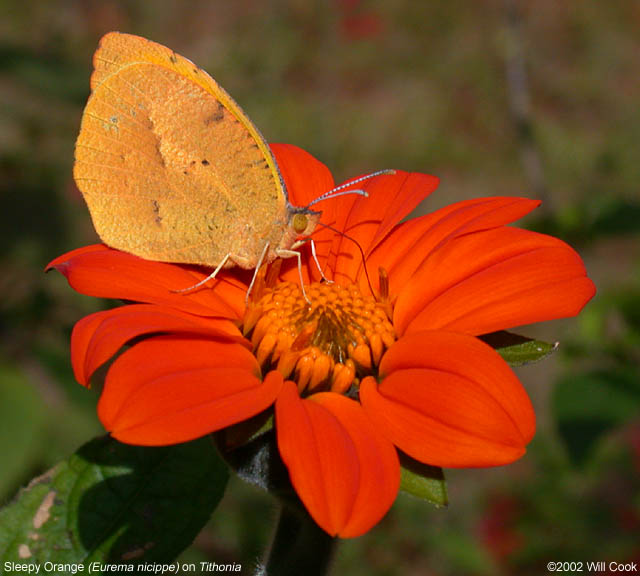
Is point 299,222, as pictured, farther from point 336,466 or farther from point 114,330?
point 336,466

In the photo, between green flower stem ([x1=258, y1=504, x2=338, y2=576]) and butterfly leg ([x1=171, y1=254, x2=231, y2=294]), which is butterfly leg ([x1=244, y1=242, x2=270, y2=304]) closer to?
butterfly leg ([x1=171, y1=254, x2=231, y2=294])

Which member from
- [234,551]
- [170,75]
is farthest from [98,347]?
[234,551]

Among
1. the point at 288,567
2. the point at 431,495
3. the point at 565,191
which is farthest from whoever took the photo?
the point at 565,191

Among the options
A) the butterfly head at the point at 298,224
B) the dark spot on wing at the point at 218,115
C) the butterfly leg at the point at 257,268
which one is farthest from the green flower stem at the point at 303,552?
the dark spot on wing at the point at 218,115

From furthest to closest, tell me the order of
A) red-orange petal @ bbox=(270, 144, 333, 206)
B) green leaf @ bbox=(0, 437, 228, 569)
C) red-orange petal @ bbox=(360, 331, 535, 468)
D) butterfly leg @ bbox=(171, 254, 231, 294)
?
1. red-orange petal @ bbox=(270, 144, 333, 206)
2. butterfly leg @ bbox=(171, 254, 231, 294)
3. green leaf @ bbox=(0, 437, 228, 569)
4. red-orange petal @ bbox=(360, 331, 535, 468)

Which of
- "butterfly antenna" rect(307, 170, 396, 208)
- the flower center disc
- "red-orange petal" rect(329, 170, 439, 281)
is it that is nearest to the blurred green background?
the flower center disc

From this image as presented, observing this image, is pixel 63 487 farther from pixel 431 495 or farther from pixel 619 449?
pixel 619 449

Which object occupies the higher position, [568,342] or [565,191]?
[568,342]
